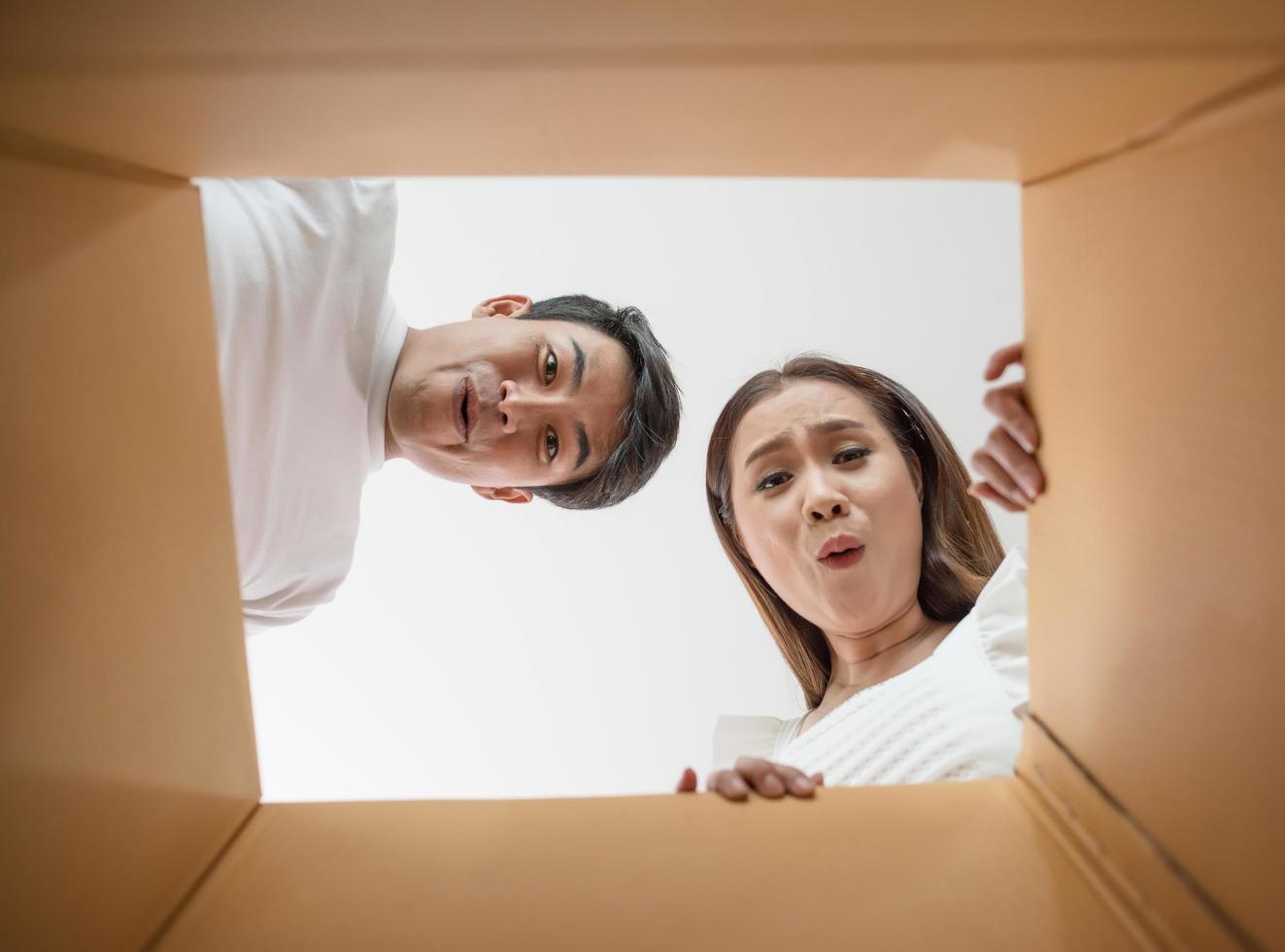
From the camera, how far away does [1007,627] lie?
3.52 feet

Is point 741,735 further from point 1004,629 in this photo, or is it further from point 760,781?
point 760,781

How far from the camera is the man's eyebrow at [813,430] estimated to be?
4.09 ft

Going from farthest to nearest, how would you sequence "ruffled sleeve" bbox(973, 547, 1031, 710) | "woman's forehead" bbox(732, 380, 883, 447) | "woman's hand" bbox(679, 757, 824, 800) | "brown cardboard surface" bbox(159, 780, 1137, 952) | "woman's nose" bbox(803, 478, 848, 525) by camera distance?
"woman's forehead" bbox(732, 380, 883, 447), "woman's nose" bbox(803, 478, 848, 525), "ruffled sleeve" bbox(973, 547, 1031, 710), "woman's hand" bbox(679, 757, 824, 800), "brown cardboard surface" bbox(159, 780, 1137, 952)

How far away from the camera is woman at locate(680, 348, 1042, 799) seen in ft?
3.17

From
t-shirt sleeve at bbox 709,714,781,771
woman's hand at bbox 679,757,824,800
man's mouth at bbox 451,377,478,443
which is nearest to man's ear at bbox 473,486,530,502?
man's mouth at bbox 451,377,478,443

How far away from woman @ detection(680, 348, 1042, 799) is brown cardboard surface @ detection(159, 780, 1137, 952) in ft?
1.45

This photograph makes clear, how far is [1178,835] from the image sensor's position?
0.37 metres

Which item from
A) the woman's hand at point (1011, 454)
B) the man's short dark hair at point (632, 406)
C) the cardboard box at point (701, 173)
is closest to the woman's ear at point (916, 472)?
the man's short dark hair at point (632, 406)

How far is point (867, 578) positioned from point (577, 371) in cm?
43

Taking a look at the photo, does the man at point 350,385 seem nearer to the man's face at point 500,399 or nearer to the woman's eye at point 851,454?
the man's face at point 500,399

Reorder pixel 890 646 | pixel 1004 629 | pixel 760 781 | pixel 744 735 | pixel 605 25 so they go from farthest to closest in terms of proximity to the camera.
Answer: pixel 744 735
pixel 890 646
pixel 1004 629
pixel 760 781
pixel 605 25

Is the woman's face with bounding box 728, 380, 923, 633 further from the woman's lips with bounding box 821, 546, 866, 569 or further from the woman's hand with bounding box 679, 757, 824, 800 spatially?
the woman's hand with bounding box 679, 757, 824, 800

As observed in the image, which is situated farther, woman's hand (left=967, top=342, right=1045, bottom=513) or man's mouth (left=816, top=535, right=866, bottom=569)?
man's mouth (left=816, top=535, right=866, bottom=569)

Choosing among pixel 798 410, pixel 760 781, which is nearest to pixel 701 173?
pixel 760 781
